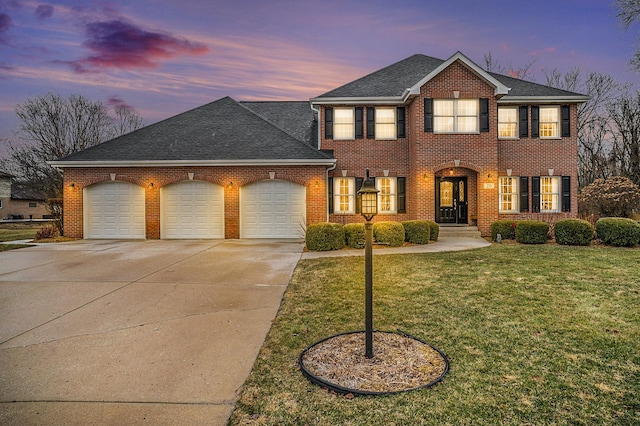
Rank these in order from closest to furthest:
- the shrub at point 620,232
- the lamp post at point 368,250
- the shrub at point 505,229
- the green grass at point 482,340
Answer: the green grass at point 482,340, the lamp post at point 368,250, the shrub at point 620,232, the shrub at point 505,229

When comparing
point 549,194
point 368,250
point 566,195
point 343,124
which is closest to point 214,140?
point 343,124

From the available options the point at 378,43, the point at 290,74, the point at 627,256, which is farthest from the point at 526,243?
the point at 290,74

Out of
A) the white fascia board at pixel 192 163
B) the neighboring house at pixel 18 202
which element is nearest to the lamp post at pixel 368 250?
the white fascia board at pixel 192 163

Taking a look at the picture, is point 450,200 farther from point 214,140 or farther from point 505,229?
point 214,140

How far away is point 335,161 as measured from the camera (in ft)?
46.1

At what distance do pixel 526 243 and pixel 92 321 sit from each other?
13.1 metres

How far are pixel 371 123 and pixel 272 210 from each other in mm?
6017

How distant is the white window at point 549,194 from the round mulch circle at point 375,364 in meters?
14.2

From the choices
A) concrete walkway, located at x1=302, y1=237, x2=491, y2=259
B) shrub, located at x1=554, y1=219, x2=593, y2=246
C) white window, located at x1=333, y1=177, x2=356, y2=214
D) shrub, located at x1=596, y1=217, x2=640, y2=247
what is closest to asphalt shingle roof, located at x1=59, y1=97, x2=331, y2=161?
white window, located at x1=333, y1=177, x2=356, y2=214

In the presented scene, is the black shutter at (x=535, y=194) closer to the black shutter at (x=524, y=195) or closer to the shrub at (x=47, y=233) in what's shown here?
the black shutter at (x=524, y=195)

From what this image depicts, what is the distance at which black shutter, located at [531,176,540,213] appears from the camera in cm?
1464

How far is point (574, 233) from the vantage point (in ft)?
36.8

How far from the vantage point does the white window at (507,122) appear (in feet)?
48.4

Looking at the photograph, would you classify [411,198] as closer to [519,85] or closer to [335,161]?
[335,161]
